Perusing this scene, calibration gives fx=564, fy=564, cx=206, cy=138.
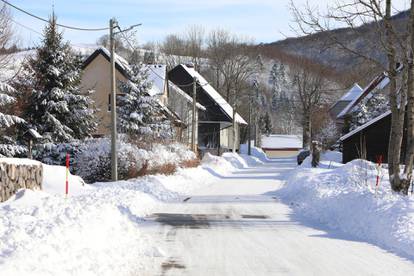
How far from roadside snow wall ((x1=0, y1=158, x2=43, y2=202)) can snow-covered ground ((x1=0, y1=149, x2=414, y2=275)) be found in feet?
1.15

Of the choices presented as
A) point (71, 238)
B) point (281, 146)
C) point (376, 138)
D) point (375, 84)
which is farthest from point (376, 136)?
point (281, 146)

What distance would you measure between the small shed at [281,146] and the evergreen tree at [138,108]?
69304mm

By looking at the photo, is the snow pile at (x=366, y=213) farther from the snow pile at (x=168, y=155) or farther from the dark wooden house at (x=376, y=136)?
the dark wooden house at (x=376, y=136)

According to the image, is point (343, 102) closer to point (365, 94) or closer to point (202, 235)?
point (365, 94)

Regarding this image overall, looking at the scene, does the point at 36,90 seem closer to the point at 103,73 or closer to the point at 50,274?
the point at 103,73

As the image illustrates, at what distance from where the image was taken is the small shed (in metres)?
114

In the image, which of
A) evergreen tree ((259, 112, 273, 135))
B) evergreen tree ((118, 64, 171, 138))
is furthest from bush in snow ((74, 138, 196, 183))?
evergreen tree ((259, 112, 273, 135))

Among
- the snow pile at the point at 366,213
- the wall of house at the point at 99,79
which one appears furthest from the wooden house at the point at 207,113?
the snow pile at the point at 366,213

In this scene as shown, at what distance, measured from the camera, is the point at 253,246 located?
1061 cm

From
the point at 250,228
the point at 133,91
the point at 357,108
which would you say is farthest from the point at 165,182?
the point at 357,108

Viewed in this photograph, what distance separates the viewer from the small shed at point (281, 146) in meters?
114

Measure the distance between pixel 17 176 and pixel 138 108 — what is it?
991 inches

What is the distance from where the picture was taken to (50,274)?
6.86 meters

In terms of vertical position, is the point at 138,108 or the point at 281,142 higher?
the point at 138,108
